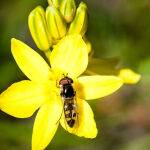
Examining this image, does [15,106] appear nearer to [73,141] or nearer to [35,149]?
[35,149]

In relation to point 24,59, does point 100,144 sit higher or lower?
lower

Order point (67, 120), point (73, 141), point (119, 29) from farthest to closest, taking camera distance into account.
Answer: point (119, 29) < point (73, 141) < point (67, 120)

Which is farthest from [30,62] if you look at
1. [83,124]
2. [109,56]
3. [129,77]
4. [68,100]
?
[109,56]

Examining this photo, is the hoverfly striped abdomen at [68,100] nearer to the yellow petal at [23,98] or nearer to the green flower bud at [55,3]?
the yellow petal at [23,98]

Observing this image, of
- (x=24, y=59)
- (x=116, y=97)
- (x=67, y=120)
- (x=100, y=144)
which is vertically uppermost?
(x=24, y=59)

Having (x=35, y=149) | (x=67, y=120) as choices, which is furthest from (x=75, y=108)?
(x=35, y=149)

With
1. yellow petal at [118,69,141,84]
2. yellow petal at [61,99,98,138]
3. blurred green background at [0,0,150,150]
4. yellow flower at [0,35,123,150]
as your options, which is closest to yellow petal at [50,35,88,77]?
yellow flower at [0,35,123,150]

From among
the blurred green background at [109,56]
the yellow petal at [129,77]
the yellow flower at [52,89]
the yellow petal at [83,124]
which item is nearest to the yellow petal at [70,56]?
the yellow flower at [52,89]
